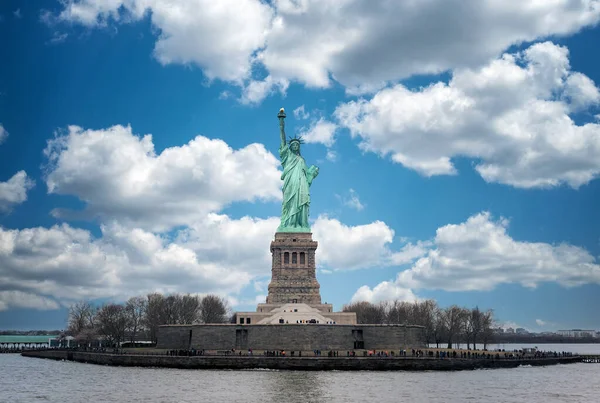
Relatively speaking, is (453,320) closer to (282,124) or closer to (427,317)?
(427,317)

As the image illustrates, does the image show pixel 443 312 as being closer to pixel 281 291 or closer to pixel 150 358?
pixel 281 291

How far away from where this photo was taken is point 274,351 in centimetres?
6194

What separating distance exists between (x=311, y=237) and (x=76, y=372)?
30.4 meters

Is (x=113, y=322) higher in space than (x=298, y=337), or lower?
higher

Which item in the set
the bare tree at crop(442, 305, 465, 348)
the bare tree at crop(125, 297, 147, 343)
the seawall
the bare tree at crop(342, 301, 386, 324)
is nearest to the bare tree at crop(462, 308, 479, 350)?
the bare tree at crop(442, 305, 465, 348)

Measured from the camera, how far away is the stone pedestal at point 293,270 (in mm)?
73875

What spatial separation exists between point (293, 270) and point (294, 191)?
957 centimetres

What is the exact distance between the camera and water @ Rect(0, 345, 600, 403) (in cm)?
3962

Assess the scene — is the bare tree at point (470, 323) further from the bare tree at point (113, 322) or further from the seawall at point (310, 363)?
the bare tree at point (113, 322)

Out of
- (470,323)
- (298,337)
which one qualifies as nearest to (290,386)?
(298,337)

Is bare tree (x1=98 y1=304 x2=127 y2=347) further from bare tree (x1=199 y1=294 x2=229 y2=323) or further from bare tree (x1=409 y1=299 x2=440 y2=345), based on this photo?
bare tree (x1=409 y1=299 x2=440 y2=345)

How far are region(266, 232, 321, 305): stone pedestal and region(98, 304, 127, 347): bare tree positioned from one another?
23.4 m

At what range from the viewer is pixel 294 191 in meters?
78.4

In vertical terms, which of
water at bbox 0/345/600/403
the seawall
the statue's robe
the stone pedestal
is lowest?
water at bbox 0/345/600/403
